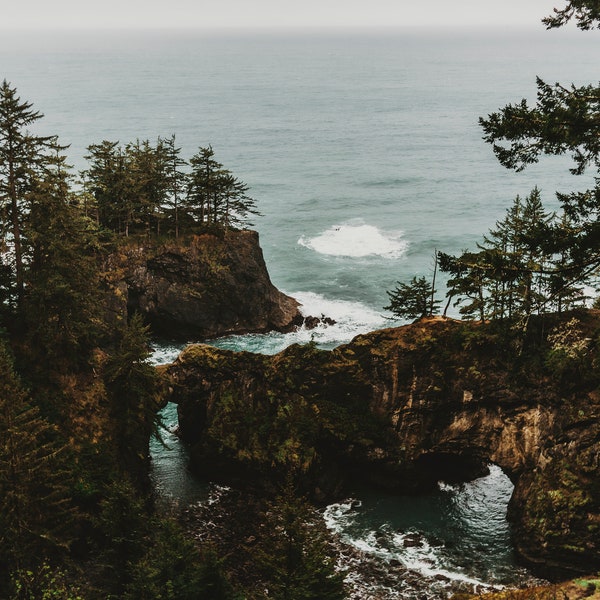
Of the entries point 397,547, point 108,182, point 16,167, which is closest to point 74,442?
point 16,167

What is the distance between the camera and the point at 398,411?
115ft

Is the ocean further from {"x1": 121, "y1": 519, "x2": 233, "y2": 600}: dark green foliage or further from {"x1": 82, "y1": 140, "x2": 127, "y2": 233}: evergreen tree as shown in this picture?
{"x1": 82, "y1": 140, "x2": 127, "y2": 233}: evergreen tree

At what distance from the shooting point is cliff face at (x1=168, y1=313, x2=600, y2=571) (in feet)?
101

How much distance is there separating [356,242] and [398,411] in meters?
51.9

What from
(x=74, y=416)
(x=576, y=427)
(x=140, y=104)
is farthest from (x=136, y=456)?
(x=140, y=104)

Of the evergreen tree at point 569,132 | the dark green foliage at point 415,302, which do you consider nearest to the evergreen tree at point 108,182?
the dark green foliage at point 415,302

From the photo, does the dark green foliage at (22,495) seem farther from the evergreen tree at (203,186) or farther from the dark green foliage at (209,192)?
the dark green foliage at (209,192)

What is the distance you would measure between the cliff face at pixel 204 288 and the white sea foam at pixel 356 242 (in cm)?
2191

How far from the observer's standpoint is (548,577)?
28.2 metres

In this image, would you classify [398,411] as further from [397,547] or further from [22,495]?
[22,495]

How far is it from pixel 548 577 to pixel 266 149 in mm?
123843

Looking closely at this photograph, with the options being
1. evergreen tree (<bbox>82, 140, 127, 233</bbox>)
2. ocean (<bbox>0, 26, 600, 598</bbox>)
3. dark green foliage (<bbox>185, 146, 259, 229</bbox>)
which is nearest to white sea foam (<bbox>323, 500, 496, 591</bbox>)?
ocean (<bbox>0, 26, 600, 598</bbox>)

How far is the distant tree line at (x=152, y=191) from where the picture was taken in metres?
56.7

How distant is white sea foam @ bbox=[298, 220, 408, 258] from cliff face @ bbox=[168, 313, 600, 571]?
148 feet
